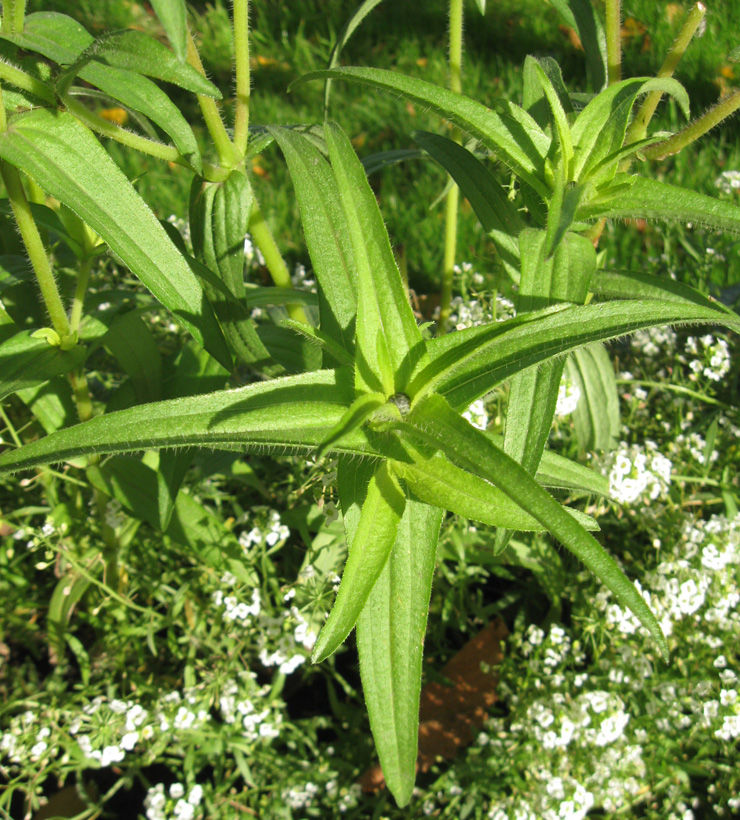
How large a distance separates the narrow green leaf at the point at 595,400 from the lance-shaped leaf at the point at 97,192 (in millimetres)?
1021

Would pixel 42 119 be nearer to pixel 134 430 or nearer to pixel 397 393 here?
pixel 134 430

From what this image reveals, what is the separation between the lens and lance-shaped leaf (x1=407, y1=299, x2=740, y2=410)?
0.98m

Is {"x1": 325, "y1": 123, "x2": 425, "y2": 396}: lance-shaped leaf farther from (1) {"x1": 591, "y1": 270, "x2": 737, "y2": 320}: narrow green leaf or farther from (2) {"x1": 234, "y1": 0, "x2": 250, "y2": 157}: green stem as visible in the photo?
(1) {"x1": 591, "y1": 270, "x2": 737, "y2": 320}: narrow green leaf

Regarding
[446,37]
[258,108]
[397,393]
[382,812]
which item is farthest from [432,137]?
[446,37]

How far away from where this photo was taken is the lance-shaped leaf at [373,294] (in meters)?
1.01

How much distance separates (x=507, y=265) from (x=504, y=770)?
1218 millimetres

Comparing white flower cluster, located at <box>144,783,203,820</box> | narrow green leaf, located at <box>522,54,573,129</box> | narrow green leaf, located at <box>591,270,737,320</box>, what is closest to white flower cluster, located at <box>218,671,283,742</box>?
white flower cluster, located at <box>144,783,203,820</box>

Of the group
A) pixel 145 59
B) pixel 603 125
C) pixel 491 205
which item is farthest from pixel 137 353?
pixel 603 125

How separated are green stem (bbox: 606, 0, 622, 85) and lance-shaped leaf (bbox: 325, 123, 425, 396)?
1.95ft

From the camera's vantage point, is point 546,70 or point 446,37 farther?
point 446,37

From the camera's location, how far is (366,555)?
981 millimetres

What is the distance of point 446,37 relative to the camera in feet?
11.4

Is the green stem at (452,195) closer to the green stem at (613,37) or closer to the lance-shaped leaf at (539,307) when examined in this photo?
the green stem at (613,37)

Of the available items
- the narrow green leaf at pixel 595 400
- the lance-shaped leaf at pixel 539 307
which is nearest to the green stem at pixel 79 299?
the lance-shaped leaf at pixel 539 307
